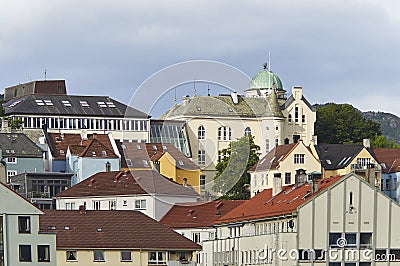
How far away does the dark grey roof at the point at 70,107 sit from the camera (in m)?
172

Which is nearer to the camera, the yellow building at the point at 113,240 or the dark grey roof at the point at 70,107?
the yellow building at the point at 113,240

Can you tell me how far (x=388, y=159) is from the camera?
148 metres

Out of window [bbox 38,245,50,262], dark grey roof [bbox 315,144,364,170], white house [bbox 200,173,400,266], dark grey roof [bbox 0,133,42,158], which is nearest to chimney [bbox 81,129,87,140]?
dark grey roof [bbox 0,133,42,158]

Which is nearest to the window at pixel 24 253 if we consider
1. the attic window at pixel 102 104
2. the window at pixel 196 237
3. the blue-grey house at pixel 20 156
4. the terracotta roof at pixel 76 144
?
the window at pixel 196 237

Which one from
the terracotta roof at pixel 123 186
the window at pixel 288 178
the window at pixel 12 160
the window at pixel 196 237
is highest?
the window at pixel 12 160

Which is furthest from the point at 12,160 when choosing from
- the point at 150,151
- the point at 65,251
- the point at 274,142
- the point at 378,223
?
the point at 378,223

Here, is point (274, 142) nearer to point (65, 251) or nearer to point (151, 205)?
point (151, 205)

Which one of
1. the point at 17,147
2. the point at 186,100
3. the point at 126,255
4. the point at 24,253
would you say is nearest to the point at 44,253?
the point at 24,253

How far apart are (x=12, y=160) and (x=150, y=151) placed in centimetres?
1605

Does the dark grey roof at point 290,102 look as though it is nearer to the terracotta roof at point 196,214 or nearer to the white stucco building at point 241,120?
the white stucco building at point 241,120

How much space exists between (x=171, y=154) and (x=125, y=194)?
27.5 meters

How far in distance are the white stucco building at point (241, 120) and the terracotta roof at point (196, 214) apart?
4879 centimetres

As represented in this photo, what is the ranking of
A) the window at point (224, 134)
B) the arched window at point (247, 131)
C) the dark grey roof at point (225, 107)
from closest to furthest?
the window at point (224, 134), the arched window at point (247, 131), the dark grey roof at point (225, 107)

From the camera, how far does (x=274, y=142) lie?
177250 mm
